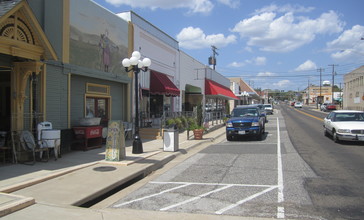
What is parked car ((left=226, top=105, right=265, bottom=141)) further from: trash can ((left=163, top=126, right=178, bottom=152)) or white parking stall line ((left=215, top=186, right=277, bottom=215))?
white parking stall line ((left=215, top=186, right=277, bottom=215))

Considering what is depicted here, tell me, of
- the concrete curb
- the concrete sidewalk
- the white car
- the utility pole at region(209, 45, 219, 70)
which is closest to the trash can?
the concrete sidewalk

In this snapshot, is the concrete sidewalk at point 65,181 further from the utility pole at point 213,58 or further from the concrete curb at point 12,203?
the utility pole at point 213,58

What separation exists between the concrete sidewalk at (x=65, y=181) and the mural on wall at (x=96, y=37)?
4.14 metres

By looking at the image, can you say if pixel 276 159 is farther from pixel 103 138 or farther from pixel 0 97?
pixel 0 97

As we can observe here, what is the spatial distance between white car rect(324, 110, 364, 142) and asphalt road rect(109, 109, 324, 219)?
405cm

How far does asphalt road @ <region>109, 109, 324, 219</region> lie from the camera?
546 cm

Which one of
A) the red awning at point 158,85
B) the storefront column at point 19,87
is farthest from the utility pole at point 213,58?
the storefront column at point 19,87

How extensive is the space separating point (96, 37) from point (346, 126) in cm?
1166

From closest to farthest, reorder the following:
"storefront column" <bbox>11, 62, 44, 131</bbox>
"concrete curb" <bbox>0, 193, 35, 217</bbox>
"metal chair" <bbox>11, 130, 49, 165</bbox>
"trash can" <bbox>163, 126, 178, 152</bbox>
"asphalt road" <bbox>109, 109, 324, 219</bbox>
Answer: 1. "concrete curb" <bbox>0, 193, 35, 217</bbox>
2. "asphalt road" <bbox>109, 109, 324, 219</bbox>
3. "metal chair" <bbox>11, 130, 49, 165</bbox>
4. "storefront column" <bbox>11, 62, 44, 131</bbox>
5. "trash can" <bbox>163, 126, 178, 152</bbox>

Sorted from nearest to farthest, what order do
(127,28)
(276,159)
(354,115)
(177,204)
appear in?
1. (177,204)
2. (276,159)
3. (354,115)
4. (127,28)

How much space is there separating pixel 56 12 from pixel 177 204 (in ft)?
28.1

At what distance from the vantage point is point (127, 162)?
9.21 meters

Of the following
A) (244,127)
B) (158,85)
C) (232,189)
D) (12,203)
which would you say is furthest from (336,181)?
(158,85)

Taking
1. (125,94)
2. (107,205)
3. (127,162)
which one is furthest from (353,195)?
(125,94)
